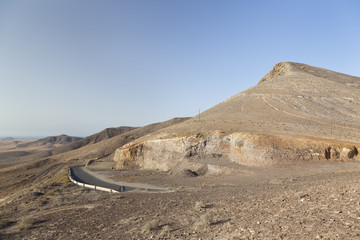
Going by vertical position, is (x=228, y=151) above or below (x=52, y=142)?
below

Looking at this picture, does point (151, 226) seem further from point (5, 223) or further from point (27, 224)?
point (5, 223)

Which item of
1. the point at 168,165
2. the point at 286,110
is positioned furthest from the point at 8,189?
the point at 286,110

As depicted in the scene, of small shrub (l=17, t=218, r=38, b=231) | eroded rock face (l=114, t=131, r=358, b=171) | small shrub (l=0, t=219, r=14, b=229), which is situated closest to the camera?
small shrub (l=17, t=218, r=38, b=231)

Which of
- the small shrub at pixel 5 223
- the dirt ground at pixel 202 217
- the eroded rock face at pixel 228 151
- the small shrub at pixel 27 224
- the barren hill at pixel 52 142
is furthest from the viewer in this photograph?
the barren hill at pixel 52 142

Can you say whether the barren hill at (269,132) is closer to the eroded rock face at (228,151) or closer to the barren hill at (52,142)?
the eroded rock face at (228,151)

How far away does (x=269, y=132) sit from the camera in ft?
88.4

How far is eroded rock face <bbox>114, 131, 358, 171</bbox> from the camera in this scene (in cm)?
2112

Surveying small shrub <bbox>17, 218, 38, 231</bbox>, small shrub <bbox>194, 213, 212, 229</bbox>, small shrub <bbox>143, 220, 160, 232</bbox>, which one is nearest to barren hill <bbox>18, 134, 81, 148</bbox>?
small shrub <bbox>17, 218, 38, 231</bbox>

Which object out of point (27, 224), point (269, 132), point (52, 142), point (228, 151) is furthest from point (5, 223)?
point (52, 142)

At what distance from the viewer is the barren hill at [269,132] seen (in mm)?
22312

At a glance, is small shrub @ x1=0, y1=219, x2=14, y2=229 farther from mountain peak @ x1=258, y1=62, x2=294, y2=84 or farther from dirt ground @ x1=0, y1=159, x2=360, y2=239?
mountain peak @ x1=258, y1=62, x2=294, y2=84

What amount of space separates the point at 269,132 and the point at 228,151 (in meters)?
5.52

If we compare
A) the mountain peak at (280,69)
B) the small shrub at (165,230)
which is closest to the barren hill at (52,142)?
the mountain peak at (280,69)

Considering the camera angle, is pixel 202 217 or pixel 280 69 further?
pixel 280 69
